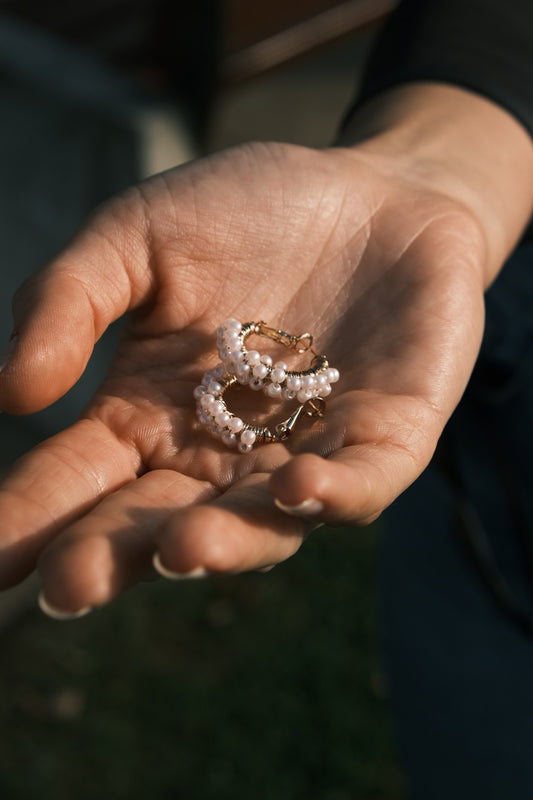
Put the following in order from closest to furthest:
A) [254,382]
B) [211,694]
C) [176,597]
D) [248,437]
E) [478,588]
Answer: [248,437] → [254,382] → [478,588] → [211,694] → [176,597]

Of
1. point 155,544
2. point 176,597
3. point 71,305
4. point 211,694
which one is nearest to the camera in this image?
point 155,544

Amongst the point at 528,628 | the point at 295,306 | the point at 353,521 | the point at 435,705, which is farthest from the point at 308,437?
the point at 435,705

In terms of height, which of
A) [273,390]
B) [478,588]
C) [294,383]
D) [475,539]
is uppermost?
[294,383]

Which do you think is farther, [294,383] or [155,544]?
[294,383]

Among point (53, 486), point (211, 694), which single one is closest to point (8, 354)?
Result: point (53, 486)

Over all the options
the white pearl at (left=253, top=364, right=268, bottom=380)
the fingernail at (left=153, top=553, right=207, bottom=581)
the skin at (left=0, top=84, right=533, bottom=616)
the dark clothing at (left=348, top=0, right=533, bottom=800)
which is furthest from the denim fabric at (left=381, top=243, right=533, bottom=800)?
the fingernail at (left=153, top=553, right=207, bottom=581)

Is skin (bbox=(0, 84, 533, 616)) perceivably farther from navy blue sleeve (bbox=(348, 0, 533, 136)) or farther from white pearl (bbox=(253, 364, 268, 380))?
white pearl (bbox=(253, 364, 268, 380))

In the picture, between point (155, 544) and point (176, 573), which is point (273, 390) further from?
point (176, 573)
